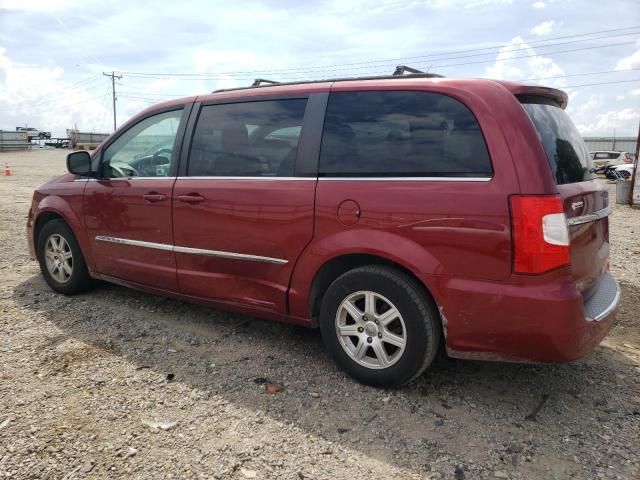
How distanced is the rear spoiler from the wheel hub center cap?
1528 millimetres

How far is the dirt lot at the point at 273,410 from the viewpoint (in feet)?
8.06

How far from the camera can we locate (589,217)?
2902 millimetres

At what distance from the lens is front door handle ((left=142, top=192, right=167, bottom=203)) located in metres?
3.96

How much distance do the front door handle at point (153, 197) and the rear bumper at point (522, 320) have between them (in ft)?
7.47

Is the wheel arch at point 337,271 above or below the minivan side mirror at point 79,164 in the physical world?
below

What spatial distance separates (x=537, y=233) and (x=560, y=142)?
726mm

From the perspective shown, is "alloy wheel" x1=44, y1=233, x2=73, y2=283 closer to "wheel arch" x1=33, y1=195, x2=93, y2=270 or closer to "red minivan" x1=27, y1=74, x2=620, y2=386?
"wheel arch" x1=33, y1=195, x2=93, y2=270

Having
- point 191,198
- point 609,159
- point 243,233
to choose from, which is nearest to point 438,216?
point 243,233

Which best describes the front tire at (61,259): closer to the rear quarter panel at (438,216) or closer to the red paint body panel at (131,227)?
the red paint body panel at (131,227)

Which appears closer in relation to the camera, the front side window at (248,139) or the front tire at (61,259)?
the front side window at (248,139)

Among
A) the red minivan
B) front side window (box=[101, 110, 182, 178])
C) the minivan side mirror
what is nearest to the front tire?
the minivan side mirror

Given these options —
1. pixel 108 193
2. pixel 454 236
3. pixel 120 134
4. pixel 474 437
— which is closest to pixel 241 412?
pixel 474 437

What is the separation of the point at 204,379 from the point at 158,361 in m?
0.45

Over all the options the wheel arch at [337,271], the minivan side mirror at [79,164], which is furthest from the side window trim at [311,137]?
the minivan side mirror at [79,164]
